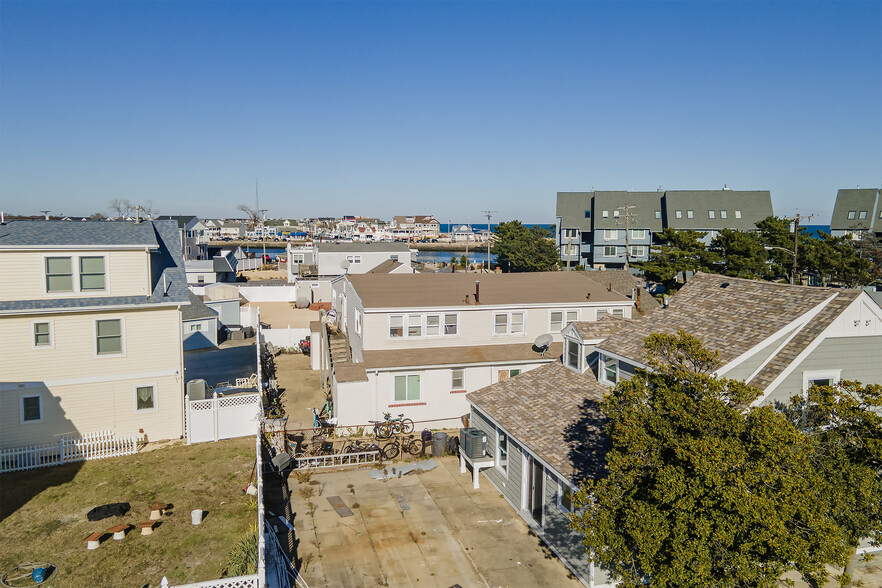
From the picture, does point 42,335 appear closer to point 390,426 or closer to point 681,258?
point 390,426

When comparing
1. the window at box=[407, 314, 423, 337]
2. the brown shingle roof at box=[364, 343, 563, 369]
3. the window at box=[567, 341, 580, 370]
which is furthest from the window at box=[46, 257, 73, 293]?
the window at box=[567, 341, 580, 370]

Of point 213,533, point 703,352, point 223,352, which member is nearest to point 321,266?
point 223,352

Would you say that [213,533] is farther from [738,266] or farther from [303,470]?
[738,266]

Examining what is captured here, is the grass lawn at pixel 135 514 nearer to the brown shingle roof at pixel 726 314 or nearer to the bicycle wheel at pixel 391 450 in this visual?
the bicycle wheel at pixel 391 450

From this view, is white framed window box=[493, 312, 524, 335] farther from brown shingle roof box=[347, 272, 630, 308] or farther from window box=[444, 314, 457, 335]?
window box=[444, 314, 457, 335]

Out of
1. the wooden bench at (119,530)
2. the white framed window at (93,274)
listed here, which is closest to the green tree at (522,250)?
the white framed window at (93,274)

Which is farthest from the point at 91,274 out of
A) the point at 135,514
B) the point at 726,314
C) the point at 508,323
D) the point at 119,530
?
the point at 726,314

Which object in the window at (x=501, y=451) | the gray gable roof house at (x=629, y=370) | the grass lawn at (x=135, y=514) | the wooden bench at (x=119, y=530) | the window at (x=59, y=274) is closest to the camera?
the grass lawn at (x=135, y=514)
